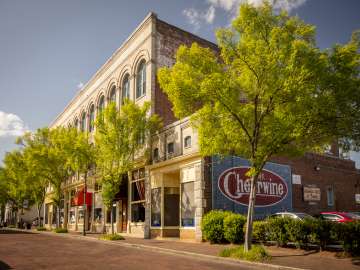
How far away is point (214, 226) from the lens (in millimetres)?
19547

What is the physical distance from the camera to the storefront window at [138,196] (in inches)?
1093

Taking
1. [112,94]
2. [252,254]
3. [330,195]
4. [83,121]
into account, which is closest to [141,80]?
[112,94]

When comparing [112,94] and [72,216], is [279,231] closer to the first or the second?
[112,94]

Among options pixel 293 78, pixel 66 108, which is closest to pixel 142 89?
pixel 293 78

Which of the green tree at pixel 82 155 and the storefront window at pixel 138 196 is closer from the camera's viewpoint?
the storefront window at pixel 138 196

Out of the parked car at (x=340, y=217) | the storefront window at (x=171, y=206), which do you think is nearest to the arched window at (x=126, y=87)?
the storefront window at (x=171, y=206)

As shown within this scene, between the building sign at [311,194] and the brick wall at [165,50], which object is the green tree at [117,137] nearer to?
the brick wall at [165,50]

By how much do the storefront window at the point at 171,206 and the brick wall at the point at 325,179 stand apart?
7489 mm

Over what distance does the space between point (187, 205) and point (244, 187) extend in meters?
3.82

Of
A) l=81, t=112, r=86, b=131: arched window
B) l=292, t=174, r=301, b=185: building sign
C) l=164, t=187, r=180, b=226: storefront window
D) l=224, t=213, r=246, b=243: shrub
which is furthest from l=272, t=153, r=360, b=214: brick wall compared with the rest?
l=81, t=112, r=86, b=131: arched window

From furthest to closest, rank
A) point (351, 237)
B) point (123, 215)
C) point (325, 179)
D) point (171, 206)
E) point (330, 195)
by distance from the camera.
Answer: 1. point (123, 215)
2. point (330, 195)
3. point (325, 179)
4. point (171, 206)
5. point (351, 237)

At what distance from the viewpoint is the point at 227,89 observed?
1384cm

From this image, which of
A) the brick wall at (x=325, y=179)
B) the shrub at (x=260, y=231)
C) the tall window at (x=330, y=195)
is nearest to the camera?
the shrub at (x=260, y=231)

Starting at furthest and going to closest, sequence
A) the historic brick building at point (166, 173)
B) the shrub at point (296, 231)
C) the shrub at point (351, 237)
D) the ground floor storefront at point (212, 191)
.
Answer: the historic brick building at point (166, 173), the ground floor storefront at point (212, 191), the shrub at point (296, 231), the shrub at point (351, 237)
